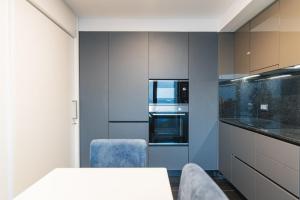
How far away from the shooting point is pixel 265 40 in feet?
8.86

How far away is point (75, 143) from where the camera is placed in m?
3.75

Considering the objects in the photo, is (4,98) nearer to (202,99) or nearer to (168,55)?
(168,55)

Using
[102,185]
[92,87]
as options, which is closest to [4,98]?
[102,185]

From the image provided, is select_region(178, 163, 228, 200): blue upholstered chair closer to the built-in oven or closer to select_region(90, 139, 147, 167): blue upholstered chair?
select_region(90, 139, 147, 167): blue upholstered chair

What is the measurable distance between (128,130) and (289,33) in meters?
2.43

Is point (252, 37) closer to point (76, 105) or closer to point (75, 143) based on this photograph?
point (76, 105)

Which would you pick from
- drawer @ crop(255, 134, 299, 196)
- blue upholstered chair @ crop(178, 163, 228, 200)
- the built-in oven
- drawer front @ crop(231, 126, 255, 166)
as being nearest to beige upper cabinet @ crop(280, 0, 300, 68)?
drawer @ crop(255, 134, 299, 196)

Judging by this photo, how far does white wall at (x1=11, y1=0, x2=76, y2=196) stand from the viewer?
82.3 inches

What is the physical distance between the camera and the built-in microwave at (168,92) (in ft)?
12.5

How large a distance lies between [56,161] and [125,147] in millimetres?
1459

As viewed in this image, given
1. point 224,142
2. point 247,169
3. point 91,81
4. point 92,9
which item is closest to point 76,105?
point 91,81

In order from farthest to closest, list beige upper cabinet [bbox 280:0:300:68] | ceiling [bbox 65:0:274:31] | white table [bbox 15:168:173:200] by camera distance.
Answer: ceiling [bbox 65:0:274:31]
beige upper cabinet [bbox 280:0:300:68]
white table [bbox 15:168:173:200]

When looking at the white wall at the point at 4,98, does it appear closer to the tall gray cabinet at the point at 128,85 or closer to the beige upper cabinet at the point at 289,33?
the tall gray cabinet at the point at 128,85

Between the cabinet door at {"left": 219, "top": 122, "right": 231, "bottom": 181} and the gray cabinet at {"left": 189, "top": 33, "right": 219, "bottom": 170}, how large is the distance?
15 cm
